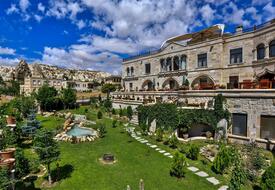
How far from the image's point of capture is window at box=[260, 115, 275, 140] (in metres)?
16.0

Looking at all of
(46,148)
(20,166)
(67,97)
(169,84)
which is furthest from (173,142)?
(67,97)

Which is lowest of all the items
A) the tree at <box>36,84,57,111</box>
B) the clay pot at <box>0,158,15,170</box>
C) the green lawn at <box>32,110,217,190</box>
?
the green lawn at <box>32,110,217,190</box>

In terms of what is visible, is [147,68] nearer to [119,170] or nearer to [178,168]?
[119,170]

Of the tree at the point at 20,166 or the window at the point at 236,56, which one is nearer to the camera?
the tree at the point at 20,166

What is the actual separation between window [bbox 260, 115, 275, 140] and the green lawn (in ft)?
28.9

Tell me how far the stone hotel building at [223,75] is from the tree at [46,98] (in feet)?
44.8

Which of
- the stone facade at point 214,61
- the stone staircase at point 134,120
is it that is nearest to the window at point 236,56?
the stone facade at point 214,61

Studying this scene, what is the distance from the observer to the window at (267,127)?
16.0 meters

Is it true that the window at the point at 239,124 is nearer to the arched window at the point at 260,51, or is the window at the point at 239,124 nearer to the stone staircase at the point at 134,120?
the arched window at the point at 260,51

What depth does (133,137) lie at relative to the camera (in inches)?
807

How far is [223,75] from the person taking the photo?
90.7 feet

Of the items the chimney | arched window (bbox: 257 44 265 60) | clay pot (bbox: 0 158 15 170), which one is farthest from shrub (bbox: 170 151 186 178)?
the chimney

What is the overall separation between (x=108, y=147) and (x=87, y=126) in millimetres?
10407

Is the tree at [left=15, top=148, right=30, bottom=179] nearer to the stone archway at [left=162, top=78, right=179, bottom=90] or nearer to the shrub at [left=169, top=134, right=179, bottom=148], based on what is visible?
the shrub at [left=169, top=134, right=179, bottom=148]
